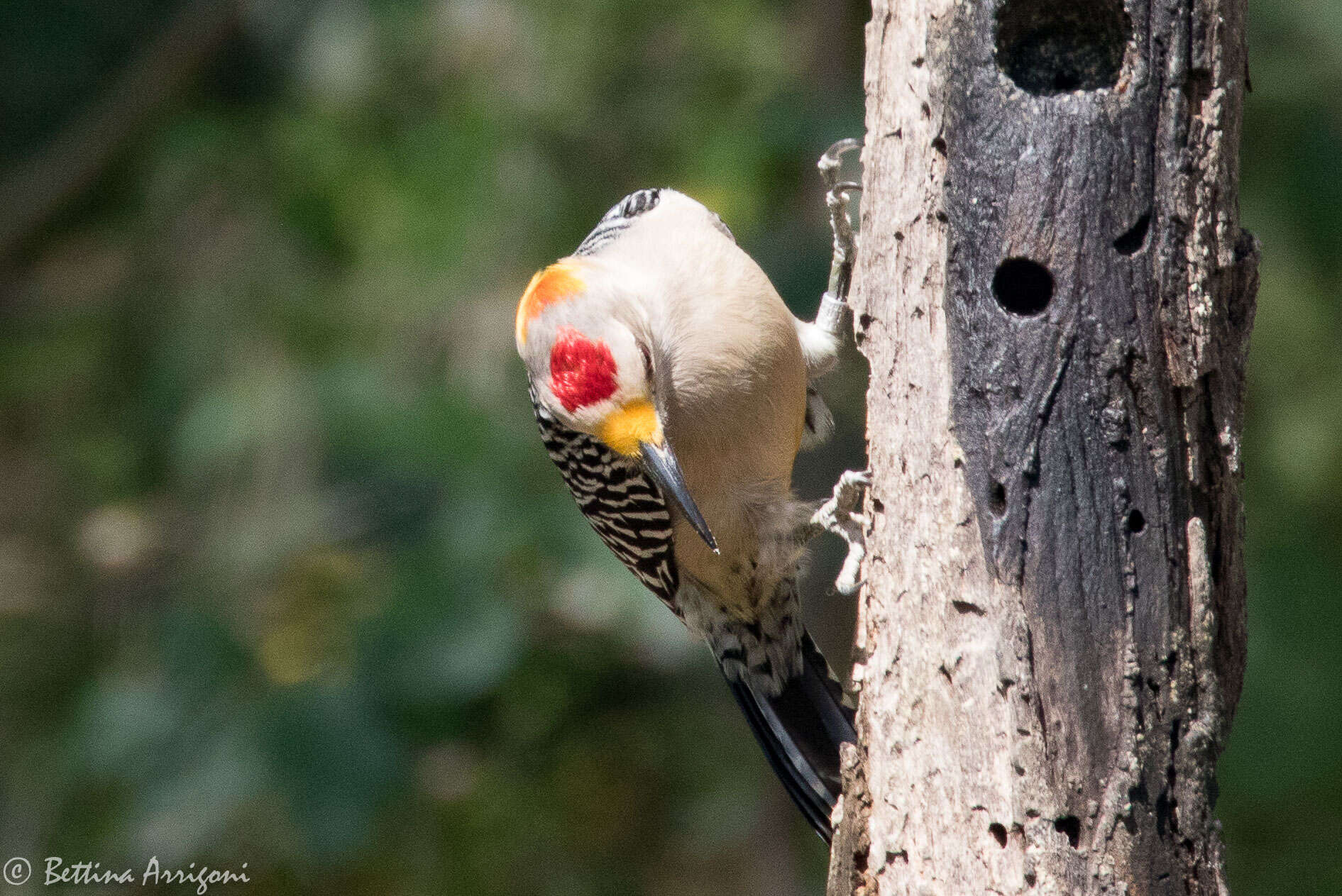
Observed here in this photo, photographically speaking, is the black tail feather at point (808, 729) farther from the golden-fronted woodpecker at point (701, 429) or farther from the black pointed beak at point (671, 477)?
the black pointed beak at point (671, 477)

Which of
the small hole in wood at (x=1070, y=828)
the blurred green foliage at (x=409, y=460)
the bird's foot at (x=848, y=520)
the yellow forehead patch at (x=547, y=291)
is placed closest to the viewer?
the small hole in wood at (x=1070, y=828)

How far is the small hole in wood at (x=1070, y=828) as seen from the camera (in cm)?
259

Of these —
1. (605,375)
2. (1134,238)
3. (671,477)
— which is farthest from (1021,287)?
(605,375)

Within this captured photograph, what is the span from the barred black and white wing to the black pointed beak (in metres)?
0.49

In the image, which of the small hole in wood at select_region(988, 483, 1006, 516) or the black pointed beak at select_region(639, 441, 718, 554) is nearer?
the small hole in wood at select_region(988, 483, 1006, 516)

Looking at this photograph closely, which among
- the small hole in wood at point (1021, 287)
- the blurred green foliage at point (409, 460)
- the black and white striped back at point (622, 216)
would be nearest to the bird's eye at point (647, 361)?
the black and white striped back at point (622, 216)

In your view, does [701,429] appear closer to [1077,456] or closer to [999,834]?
[1077,456]

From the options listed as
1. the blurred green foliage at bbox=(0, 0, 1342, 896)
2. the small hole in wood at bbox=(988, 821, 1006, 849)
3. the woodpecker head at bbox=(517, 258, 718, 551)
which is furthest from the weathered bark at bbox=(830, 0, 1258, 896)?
the blurred green foliage at bbox=(0, 0, 1342, 896)

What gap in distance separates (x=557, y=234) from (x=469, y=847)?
3.47 metres

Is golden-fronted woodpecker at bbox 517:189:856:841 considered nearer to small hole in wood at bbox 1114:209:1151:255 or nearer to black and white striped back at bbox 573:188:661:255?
black and white striped back at bbox 573:188:661:255

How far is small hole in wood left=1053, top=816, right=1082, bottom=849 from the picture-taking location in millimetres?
2592

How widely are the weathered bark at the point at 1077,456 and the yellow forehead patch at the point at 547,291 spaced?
4.55ft

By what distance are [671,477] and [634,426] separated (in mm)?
189

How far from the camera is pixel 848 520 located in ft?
12.8
